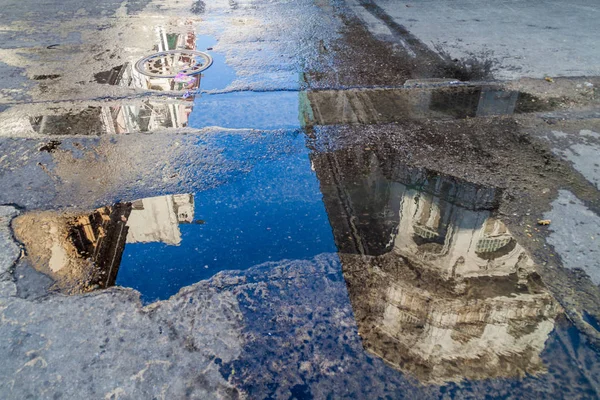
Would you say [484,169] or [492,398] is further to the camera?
[484,169]

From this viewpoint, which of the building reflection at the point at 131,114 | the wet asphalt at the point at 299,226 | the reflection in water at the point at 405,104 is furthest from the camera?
the reflection in water at the point at 405,104

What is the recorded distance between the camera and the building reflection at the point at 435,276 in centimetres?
217

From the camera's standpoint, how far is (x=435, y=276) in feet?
8.54

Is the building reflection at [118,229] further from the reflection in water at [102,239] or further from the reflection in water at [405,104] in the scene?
the reflection in water at [405,104]

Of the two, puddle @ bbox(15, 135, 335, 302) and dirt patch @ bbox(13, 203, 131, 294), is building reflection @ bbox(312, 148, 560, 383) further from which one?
dirt patch @ bbox(13, 203, 131, 294)

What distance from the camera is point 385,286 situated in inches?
98.4

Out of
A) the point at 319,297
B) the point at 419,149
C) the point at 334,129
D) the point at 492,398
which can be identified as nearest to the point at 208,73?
the point at 334,129

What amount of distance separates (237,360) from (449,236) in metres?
1.61

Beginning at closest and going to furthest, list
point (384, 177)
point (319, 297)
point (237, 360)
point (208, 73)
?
point (237, 360), point (319, 297), point (384, 177), point (208, 73)

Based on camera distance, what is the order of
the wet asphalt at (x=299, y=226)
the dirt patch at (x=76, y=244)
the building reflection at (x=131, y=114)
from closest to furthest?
the wet asphalt at (x=299, y=226), the dirt patch at (x=76, y=244), the building reflection at (x=131, y=114)

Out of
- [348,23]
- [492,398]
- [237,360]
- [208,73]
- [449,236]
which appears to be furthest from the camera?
[348,23]

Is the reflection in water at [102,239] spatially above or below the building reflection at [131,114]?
below

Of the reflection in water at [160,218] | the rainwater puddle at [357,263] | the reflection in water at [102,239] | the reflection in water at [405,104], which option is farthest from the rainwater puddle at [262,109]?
the reflection in water at [102,239]

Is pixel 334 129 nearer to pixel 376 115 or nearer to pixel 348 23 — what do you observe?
pixel 376 115
